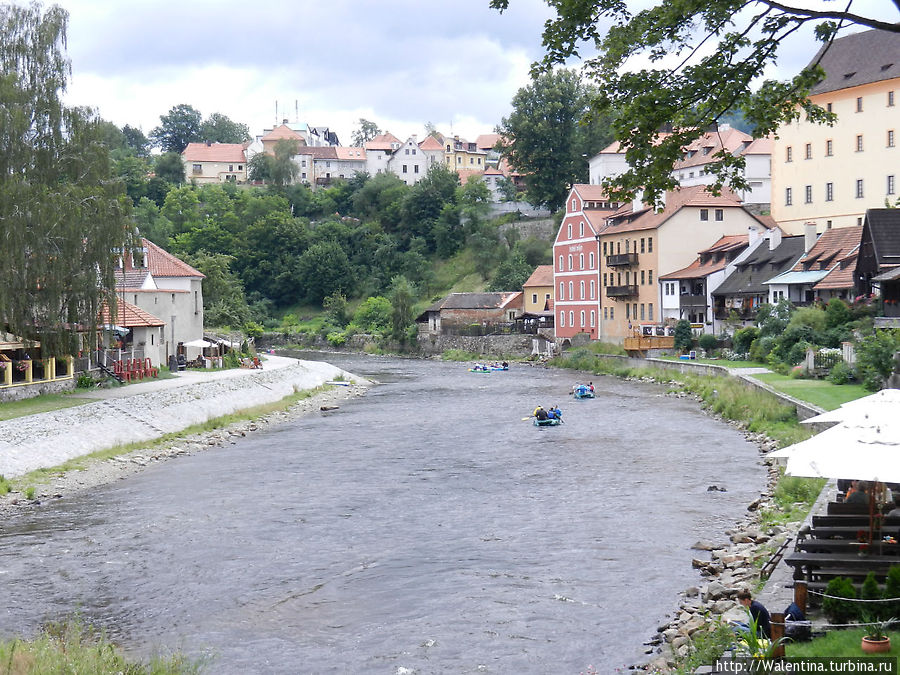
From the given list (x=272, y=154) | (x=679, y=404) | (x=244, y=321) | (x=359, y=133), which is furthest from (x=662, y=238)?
(x=359, y=133)

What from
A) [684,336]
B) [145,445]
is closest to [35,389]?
[145,445]

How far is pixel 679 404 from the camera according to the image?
134 feet

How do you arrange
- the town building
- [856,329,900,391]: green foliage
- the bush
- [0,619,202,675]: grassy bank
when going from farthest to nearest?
the town building < the bush < [856,329,900,391]: green foliage < [0,619,202,675]: grassy bank

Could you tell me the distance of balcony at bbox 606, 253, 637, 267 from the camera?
210 ft

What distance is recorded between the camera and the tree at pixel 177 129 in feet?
533

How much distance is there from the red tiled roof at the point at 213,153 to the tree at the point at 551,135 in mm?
57559

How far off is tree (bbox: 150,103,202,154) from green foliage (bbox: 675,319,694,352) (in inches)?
5036

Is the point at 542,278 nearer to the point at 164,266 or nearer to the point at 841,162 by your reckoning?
the point at 841,162

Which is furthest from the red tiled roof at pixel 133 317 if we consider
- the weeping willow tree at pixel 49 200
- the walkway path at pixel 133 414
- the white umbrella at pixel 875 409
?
the white umbrella at pixel 875 409

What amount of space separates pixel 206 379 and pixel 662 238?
32.3 metres

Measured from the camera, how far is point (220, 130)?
165250 millimetres

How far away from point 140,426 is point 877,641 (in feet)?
90.0

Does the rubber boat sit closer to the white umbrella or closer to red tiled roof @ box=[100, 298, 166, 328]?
red tiled roof @ box=[100, 298, 166, 328]

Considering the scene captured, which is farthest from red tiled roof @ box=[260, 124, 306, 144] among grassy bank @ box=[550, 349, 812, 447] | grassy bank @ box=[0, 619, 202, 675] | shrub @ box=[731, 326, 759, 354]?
grassy bank @ box=[0, 619, 202, 675]
